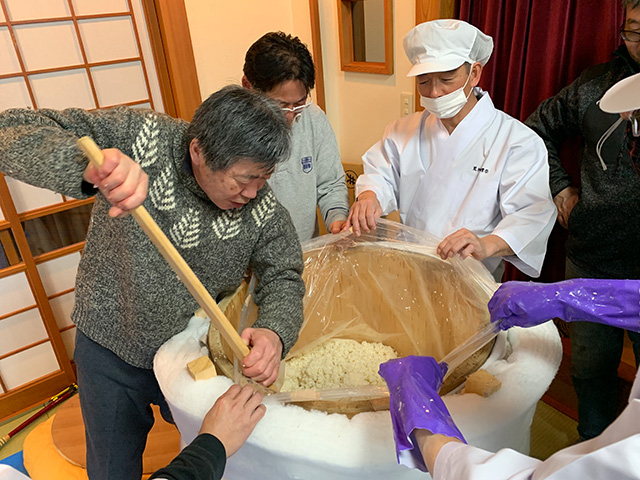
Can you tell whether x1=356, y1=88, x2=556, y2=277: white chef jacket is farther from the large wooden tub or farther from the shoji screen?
the shoji screen

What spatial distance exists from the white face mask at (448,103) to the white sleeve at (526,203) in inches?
6.8

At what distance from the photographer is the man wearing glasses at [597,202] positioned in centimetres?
119

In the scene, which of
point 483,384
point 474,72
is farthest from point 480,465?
point 474,72

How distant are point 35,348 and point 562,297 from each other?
83.3 inches

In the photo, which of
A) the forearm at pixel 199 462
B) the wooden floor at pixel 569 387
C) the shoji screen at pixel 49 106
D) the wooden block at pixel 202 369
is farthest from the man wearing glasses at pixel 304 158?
the wooden floor at pixel 569 387

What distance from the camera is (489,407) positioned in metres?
0.72

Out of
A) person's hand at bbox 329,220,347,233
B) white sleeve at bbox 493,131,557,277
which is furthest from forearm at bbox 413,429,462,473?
person's hand at bbox 329,220,347,233

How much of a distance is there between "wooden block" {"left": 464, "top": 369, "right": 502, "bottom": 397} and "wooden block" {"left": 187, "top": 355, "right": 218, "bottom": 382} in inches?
17.6

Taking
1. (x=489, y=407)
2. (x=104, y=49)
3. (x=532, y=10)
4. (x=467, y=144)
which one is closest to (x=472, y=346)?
(x=489, y=407)

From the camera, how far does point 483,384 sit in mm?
738

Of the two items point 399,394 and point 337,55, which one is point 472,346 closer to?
point 399,394

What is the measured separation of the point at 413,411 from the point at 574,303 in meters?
0.34

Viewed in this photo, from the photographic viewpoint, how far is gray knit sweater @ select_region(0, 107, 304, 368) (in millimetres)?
832

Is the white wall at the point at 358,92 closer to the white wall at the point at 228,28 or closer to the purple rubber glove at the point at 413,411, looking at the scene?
the white wall at the point at 228,28
